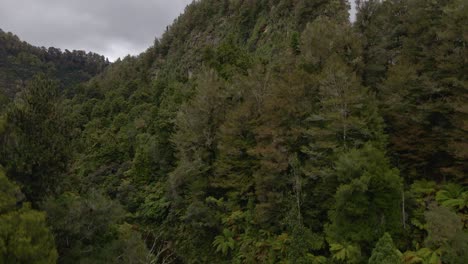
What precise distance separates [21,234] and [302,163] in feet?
47.6

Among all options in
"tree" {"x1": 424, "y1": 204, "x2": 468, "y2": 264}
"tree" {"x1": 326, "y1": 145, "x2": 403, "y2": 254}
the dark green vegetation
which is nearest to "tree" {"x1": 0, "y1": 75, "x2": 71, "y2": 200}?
the dark green vegetation

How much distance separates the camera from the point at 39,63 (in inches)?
4850

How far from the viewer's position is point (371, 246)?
18.8m

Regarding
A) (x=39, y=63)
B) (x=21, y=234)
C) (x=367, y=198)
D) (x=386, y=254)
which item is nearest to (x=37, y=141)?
(x=21, y=234)

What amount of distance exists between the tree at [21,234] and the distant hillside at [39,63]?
87079mm

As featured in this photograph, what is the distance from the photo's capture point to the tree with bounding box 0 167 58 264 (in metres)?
13.9

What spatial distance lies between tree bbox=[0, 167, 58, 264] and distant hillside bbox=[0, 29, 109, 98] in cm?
8708

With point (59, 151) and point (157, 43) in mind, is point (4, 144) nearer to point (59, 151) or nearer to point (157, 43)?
point (59, 151)

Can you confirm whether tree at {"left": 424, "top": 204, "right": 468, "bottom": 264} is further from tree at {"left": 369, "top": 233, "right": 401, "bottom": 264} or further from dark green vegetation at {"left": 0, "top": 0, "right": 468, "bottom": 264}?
tree at {"left": 369, "top": 233, "right": 401, "bottom": 264}

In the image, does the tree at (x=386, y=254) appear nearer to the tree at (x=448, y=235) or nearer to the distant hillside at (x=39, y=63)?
the tree at (x=448, y=235)

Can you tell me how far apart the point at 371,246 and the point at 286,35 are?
107 ft

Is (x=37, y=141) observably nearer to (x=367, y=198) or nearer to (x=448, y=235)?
(x=367, y=198)

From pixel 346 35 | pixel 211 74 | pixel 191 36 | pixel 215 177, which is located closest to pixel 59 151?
pixel 215 177

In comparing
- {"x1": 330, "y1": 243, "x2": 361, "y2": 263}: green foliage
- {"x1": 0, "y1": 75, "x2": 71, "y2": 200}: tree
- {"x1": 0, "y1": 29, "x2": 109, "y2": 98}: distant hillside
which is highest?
{"x1": 0, "y1": 29, "x2": 109, "y2": 98}: distant hillside
